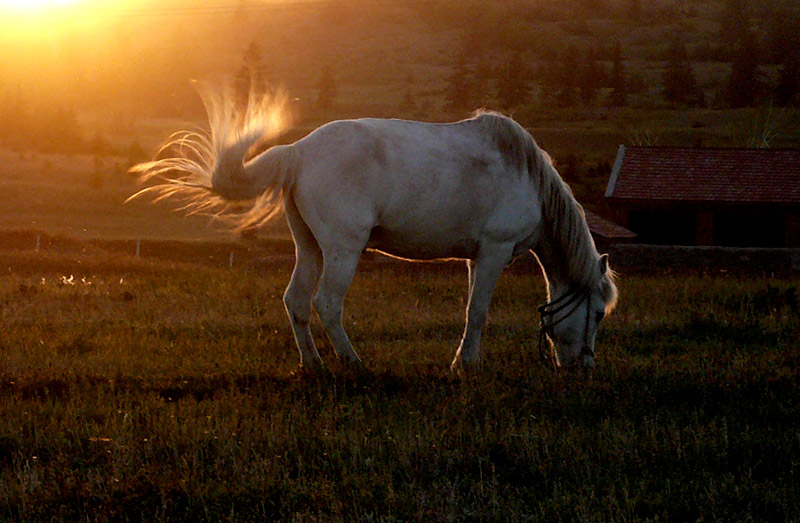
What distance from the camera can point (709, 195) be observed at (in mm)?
34812

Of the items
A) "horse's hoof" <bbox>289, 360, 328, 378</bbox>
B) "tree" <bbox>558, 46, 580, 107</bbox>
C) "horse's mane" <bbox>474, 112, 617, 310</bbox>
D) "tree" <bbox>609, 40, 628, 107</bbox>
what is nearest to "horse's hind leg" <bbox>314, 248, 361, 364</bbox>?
"horse's hoof" <bbox>289, 360, 328, 378</bbox>

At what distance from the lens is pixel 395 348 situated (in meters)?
9.80

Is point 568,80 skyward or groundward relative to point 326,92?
skyward

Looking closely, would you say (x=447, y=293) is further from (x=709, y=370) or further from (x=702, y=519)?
(x=702, y=519)

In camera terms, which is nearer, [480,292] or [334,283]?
[334,283]

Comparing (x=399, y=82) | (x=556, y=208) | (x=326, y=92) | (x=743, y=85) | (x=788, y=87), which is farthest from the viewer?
(x=399, y=82)

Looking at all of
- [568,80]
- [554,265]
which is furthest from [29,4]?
[554,265]

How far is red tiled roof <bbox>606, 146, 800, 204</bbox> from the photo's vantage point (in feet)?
114

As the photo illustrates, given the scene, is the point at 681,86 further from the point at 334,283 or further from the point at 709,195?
the point at 334,283

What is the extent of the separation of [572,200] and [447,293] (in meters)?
6.87

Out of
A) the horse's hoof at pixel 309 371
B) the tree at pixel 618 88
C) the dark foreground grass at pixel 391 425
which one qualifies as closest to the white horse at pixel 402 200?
the horse's hoof at pixel 309 371

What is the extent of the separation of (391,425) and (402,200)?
7.49 feet

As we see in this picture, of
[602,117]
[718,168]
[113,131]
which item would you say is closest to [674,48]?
[602,117]

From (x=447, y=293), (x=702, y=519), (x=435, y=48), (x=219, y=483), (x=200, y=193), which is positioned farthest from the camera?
(x=435, y=48)
